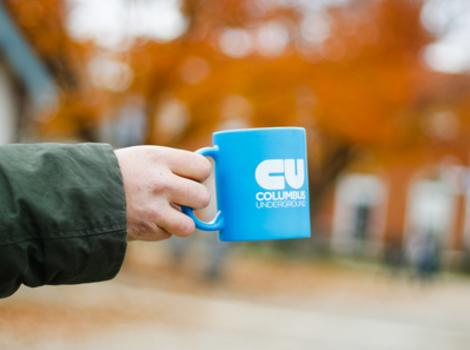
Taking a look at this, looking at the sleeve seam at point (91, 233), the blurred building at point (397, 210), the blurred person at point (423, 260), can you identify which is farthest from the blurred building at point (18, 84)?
the blurred building at point (397, 210)

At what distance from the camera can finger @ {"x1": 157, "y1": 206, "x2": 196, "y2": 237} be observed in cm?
162

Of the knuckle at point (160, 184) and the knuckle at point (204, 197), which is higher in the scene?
the knuckle at point (160, 184)

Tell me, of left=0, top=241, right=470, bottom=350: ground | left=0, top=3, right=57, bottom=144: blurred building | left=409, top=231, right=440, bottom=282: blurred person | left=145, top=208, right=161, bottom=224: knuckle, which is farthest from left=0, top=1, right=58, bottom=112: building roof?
left=409, top=231, right=440, bottom=282: blurred person

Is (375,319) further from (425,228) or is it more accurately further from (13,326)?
(425,228)

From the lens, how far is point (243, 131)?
1900 millimetres

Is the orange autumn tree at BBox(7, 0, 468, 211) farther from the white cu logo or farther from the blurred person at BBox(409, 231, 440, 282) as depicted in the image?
the white cu logo

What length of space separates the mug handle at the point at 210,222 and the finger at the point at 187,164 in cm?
7

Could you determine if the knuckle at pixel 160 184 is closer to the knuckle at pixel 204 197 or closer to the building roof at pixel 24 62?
the knuckle at pixel 204 197

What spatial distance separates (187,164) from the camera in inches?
66.0

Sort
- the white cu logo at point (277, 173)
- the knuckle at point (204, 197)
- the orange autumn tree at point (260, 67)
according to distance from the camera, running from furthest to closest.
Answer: the orange autumn tree at point (260, 67) → the white cu logo at point (277, 173) → the knuckle at point (204, 197)

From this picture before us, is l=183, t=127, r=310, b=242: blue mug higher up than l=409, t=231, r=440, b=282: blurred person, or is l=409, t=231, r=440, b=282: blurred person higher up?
l=183, t=127, r=310, b=242: blue mug

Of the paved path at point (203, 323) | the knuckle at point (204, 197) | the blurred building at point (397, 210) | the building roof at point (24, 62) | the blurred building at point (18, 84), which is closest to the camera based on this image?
the knuckle at point (204, 197)

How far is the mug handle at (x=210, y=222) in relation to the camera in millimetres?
1701

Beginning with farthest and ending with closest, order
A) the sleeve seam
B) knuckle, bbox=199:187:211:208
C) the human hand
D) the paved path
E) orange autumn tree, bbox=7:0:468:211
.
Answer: orange autumn tree, bbox=7:0:468:211 < the paved path < knuckle, bbox=199:187:211:208 < the human hand < the sleeve seam
